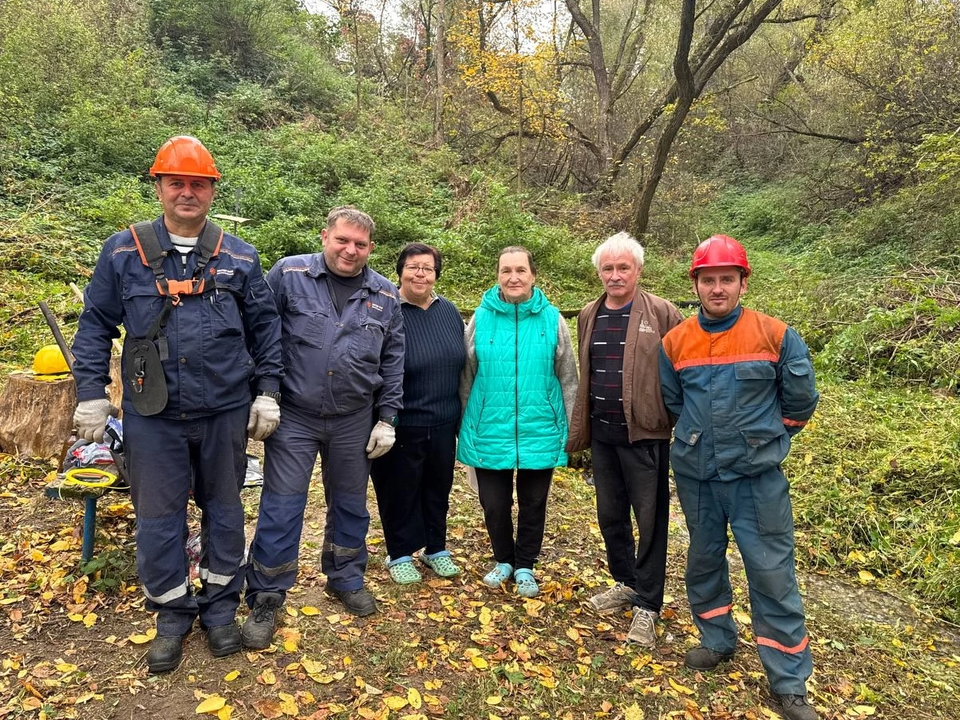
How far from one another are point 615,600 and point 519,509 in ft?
2.51

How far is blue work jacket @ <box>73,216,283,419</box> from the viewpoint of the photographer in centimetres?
254

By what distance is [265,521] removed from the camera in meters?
2.99

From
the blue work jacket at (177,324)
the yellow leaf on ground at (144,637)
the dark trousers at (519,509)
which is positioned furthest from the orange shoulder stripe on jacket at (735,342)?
the yellow leaf on ground at (144,637)

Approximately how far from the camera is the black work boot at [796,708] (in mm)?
2793

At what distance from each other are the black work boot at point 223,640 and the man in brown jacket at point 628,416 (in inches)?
73.6

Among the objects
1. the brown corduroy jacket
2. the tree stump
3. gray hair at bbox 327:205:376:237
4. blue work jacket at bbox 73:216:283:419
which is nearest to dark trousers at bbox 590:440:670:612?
the brown corduroy jacket

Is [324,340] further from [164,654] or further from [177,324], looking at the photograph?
[164,654]

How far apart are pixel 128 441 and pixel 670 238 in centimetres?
1479

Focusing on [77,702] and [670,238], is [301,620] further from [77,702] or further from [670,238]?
[670,238]

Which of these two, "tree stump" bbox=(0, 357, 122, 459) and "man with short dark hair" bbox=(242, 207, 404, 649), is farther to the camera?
"tree stump" bbox=(0, 357, 122, 459)

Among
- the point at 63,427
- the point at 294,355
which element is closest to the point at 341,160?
the point at 63,427

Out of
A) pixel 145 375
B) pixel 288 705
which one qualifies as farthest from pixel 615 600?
pixel 145 375

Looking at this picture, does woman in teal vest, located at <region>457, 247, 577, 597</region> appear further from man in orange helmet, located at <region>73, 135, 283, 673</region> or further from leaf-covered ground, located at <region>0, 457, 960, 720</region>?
man in orange helmet, located at <region>73, 135, 283, 673</region>

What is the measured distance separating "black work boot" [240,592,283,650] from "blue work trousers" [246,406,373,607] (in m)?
0.04
